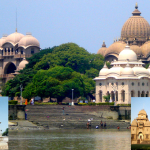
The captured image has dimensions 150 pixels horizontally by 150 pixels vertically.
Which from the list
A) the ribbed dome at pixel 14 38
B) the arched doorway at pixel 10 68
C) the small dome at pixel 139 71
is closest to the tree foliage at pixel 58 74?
the small dome at pixel 139 71

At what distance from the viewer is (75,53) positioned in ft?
284

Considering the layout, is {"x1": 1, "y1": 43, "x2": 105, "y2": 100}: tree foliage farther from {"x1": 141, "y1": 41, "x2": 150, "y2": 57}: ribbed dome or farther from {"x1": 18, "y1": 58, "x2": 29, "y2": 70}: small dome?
{"x1": 141, "y1": 41, "x2": 150, "y2": 57}: ribbed dome

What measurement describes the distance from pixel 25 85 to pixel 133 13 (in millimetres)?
31071

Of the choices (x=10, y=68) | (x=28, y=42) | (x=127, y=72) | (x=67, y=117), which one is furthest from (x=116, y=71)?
(x=10, y=68)

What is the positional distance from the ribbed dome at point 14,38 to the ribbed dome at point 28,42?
10.3ft

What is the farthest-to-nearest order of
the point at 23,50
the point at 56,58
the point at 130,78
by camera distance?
the point at 23,50, the point at 56,58, the point at 130,78

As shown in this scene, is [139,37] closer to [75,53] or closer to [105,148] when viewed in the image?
[75,53]

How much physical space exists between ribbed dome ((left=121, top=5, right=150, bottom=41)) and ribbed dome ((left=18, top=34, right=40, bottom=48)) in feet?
46.9

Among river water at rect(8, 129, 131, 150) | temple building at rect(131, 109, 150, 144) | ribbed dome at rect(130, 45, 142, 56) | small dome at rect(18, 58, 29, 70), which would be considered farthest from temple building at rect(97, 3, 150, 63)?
temple building at rect(131, 109, 150, 144)

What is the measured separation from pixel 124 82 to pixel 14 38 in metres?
31.9

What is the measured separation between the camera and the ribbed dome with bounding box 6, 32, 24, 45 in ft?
339

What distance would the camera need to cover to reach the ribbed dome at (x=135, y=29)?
103 meters

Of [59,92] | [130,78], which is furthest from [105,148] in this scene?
[130,78]

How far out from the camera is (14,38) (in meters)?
104
